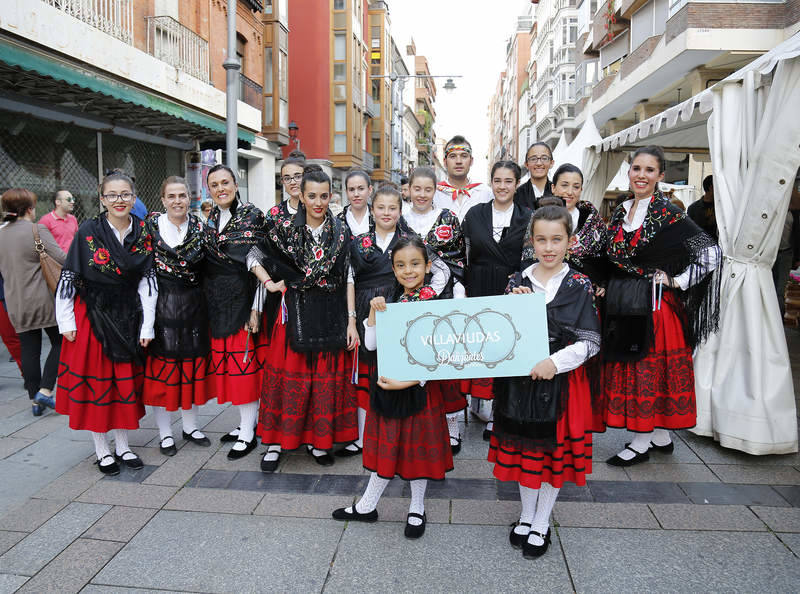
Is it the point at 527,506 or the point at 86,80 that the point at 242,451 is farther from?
the point at 86,80

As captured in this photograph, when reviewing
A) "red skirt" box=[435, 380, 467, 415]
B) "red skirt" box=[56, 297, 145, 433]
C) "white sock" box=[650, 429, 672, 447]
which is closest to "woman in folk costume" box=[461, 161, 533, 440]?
"red skirt" box=[435, 380, 467, 415]

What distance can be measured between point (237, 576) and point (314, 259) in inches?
71.3

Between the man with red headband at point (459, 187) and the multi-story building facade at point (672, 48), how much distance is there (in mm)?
5909

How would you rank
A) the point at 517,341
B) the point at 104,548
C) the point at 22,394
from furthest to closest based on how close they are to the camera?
1. the point at 22,394
2. the point at 104,548
3. the point at 517,341

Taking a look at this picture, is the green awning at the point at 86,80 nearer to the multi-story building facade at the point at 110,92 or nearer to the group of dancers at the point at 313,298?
the multi-story building facade at the point at 110,92

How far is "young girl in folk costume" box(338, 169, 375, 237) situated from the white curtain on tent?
256cm

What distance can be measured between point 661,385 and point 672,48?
45.1ft

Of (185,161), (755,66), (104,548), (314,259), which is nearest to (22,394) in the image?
(104,548)

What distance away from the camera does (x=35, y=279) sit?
16.8 ft

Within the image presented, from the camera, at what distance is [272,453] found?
3873 millimetres

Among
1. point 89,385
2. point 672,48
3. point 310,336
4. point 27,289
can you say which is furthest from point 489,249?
point 672,48

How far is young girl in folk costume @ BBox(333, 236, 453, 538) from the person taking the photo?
9.65ft

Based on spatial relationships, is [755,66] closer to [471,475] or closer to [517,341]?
[517,341]

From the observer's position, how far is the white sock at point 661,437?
159 inches
